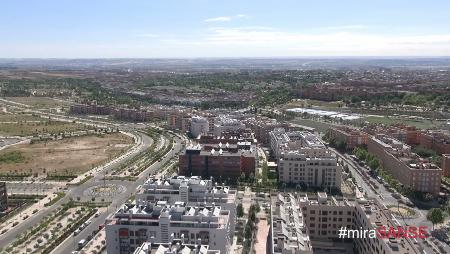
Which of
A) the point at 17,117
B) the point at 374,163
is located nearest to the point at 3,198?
the point at 374,163

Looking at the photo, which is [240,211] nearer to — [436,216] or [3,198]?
[436,216]

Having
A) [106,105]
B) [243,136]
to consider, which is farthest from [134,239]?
[106,105]

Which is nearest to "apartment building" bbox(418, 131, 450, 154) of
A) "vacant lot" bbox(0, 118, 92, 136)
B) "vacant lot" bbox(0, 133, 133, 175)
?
"vacant lot" bbox(0, 133, 133, 175)

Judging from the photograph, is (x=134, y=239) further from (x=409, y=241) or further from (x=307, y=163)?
(x=307, y=163)

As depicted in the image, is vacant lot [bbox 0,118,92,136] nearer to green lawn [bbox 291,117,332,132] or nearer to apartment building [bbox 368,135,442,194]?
green lawn [bbox 291,117,332,132]

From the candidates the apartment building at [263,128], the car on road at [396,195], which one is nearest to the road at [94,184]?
the apartment building at [263,128]

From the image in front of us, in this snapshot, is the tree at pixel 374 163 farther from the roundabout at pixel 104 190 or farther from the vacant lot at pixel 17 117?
the vacant lot at pixel 17 117
